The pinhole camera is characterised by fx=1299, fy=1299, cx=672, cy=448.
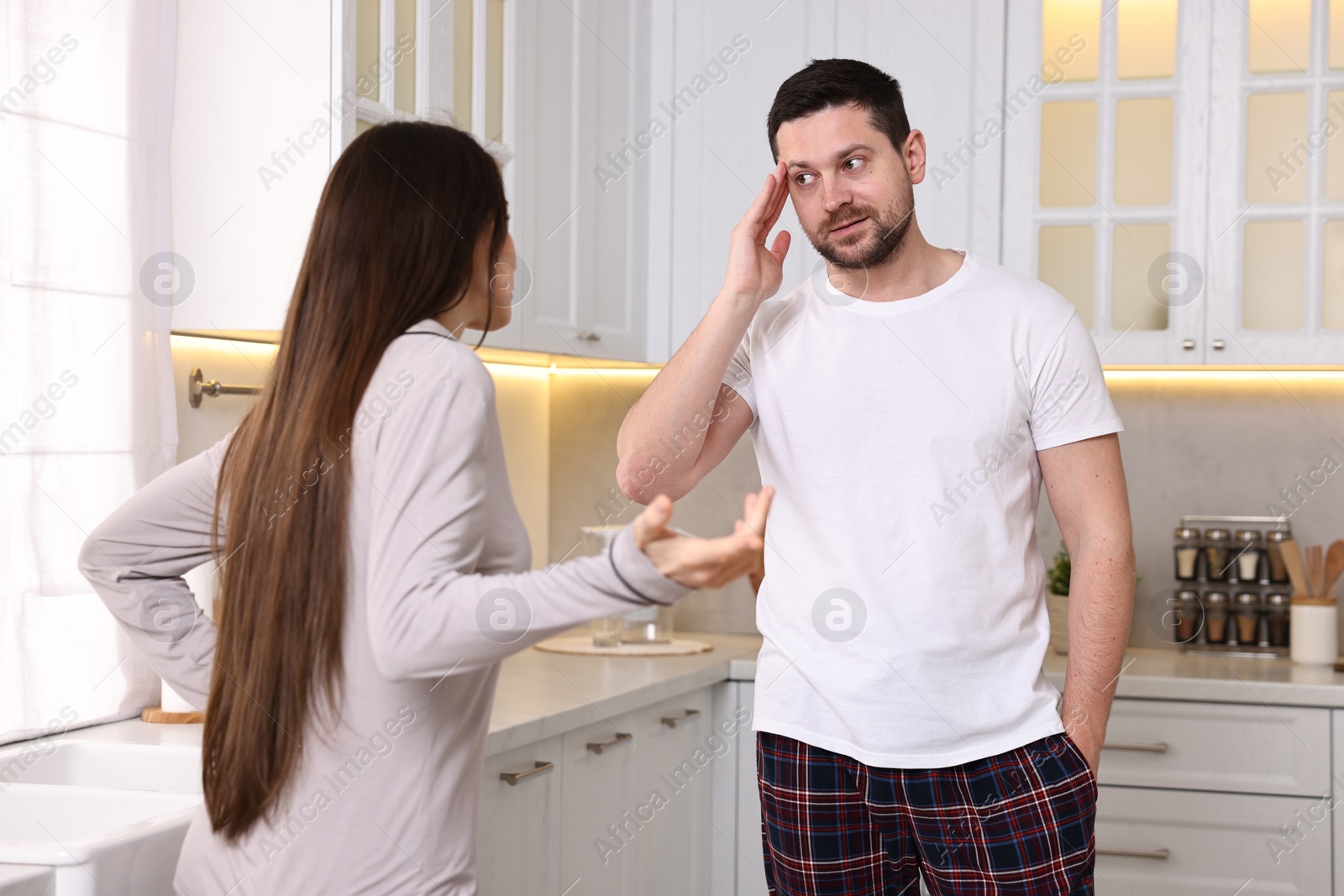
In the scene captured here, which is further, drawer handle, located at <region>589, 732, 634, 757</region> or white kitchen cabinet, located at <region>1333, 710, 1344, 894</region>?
white kitchen cabinet, located at <region>1333, 710, 1344, 894</region>

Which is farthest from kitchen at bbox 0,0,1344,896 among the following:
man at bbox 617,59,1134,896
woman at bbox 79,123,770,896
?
woman at bbox 79,123,770,896

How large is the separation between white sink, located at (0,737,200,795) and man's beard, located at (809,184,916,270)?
100cm

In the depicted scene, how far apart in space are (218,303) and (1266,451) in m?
2.19

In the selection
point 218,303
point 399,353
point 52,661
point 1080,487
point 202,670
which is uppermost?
point 218,303

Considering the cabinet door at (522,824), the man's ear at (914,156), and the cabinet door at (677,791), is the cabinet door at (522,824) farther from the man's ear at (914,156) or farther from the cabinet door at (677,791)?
the man's ear at (914,156)

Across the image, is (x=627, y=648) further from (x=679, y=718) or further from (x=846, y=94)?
(x=846, y=94)

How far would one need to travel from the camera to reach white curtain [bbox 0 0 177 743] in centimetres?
172

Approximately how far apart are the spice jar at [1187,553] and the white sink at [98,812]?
2.09 m

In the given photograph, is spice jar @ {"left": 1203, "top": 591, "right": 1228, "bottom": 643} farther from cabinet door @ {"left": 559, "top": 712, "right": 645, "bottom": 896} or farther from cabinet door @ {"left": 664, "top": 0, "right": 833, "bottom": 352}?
cabinet door @ {"left": 559, "top": 712, "right": 645, "bottom": 896}

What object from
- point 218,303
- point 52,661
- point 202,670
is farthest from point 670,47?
point 202,670

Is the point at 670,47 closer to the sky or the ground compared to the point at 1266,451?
closer to the sky

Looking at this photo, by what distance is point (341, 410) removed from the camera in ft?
2.98

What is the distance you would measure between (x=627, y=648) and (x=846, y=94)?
4.80ft

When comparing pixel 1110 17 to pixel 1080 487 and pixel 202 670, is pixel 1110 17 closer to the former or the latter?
pixel 1080 487
